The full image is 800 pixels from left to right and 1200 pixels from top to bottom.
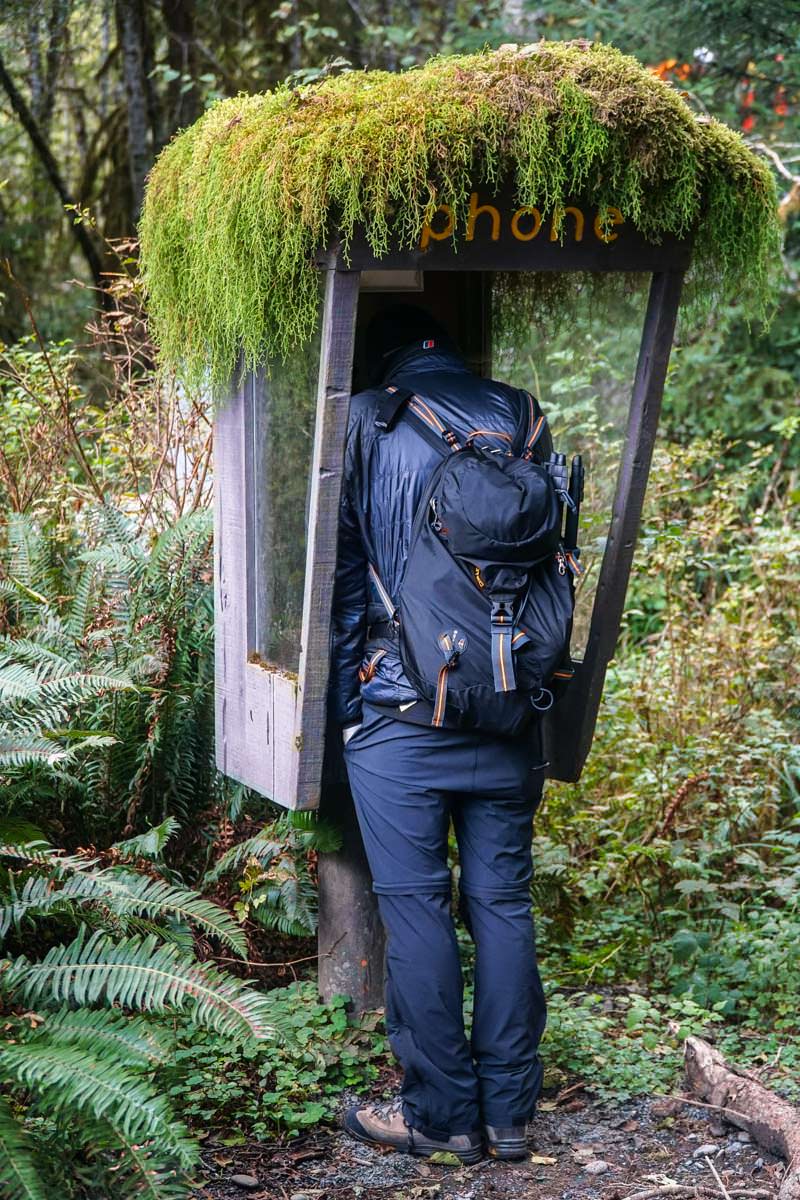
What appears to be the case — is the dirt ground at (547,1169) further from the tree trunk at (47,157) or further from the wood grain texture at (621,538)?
the tree trunk at (47,157)

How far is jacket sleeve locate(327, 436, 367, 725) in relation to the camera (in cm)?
342

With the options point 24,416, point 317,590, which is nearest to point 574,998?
point 317,590

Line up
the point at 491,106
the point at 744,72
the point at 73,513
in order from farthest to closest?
the point at 744,72 < the point at 73,513 < the point at 491,106

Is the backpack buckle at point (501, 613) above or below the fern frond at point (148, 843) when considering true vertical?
above

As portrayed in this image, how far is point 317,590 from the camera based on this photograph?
3.37 metres

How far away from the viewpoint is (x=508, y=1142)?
334cm

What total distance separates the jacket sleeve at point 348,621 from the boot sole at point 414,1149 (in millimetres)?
1159

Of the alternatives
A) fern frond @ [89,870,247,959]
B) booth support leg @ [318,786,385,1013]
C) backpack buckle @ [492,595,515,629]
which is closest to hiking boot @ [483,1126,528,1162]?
booth support leg @ [318,786,385,1013]

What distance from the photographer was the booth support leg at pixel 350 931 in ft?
12.8

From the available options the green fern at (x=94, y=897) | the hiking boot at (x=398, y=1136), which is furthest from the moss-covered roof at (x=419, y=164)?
the hiking boot at (x=398, y=1136)

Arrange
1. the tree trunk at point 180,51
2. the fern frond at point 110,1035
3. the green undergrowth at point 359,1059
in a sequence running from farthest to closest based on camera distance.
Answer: the tree trunk at point 180,51
the green undergrowth at point 359,1059
the fern frond at point 110,1035

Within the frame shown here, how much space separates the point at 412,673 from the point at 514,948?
2.78ft

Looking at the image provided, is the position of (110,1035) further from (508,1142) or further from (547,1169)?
(547,1169)

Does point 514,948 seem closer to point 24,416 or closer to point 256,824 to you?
point 256,824
